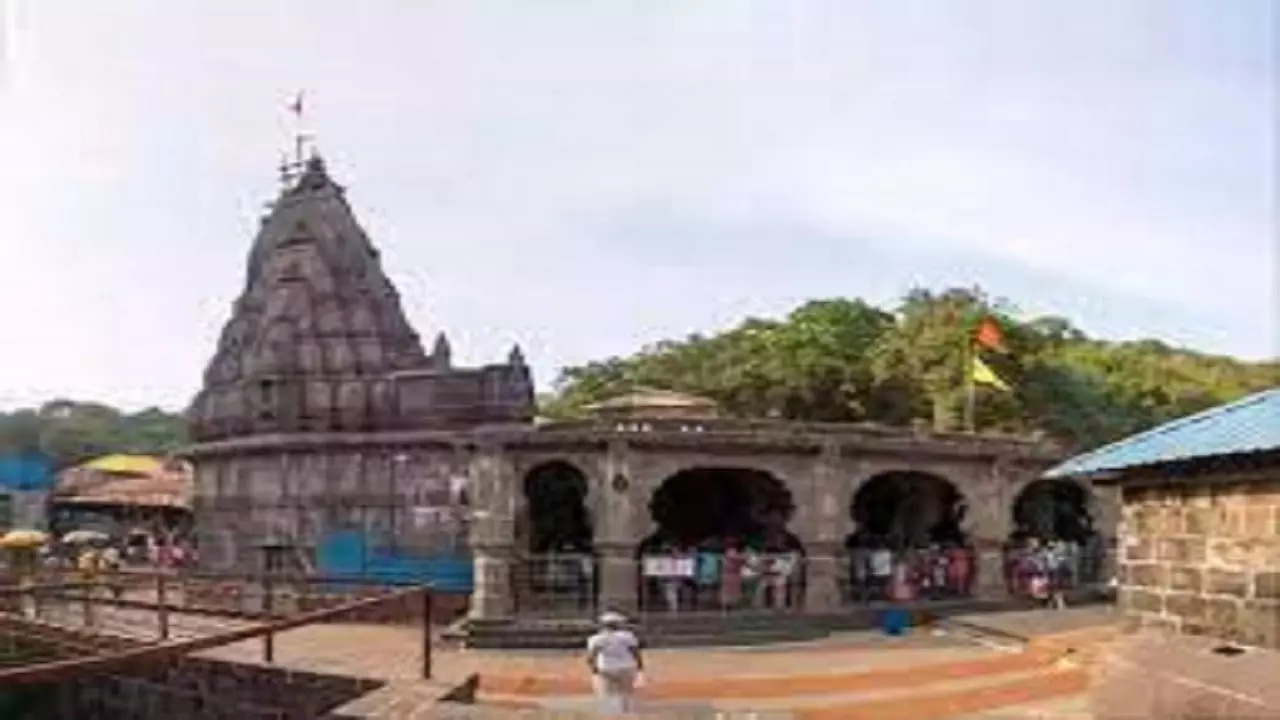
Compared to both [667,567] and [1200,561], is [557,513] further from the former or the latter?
[1200,561]

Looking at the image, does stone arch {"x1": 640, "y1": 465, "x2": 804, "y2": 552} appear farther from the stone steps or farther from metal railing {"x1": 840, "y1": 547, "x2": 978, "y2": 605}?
the stone steps

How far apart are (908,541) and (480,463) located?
9432 millimetres

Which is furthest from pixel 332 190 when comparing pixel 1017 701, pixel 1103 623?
pixel 1017 701

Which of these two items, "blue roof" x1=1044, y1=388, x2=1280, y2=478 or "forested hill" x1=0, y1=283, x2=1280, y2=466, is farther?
"forested hill" x1=0, y1=283, x2=1280, y2=466

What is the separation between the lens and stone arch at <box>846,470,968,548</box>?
28.9 meters

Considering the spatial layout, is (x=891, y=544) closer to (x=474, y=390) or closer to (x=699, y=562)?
(x=699, y=562)

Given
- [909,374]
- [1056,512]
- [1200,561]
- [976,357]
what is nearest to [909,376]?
[909,374]

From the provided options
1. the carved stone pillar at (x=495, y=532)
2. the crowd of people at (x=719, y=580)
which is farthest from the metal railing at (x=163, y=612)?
the crowd of people at (x=719, y=580)

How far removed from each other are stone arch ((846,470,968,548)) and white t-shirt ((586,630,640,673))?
14894mm

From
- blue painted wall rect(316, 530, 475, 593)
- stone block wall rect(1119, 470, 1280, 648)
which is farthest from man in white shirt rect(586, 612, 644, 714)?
blue painted wall rect(316, 530, 475, 593)

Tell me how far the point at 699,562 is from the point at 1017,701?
325 inches

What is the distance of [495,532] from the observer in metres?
23.5

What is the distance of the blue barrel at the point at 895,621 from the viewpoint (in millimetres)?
23919

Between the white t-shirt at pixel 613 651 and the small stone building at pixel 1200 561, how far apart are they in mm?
4792
